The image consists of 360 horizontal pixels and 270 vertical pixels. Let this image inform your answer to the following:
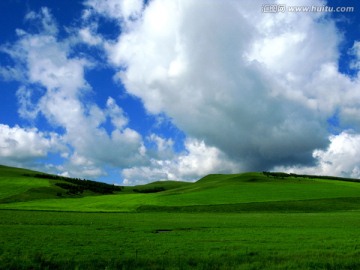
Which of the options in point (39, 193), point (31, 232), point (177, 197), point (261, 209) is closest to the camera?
point (31, 232)

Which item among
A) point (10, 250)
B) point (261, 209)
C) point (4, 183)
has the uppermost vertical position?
point (4, 183)

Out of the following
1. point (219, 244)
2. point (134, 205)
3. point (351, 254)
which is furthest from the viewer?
point (134, 205)

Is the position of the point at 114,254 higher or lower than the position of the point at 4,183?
lower

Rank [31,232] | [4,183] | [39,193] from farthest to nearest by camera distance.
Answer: [4,183] < [39,193] < [31,232]

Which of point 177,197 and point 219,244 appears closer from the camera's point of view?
point 219,244

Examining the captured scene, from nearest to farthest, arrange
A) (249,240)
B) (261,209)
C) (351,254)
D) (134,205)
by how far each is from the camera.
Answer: (351,254), (249,240), (261,209), (134,205)

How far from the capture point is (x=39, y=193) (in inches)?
4739

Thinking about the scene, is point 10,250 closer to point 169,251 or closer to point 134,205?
point 169,251

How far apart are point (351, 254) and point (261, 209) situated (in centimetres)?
5798

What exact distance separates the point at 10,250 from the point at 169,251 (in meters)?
11.0

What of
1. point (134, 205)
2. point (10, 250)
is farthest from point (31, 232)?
point (134, 205)

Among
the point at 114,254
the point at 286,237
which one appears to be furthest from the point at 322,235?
the point at 114,254

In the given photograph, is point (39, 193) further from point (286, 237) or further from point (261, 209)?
point (286, 237)

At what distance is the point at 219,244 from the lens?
29.0 m
